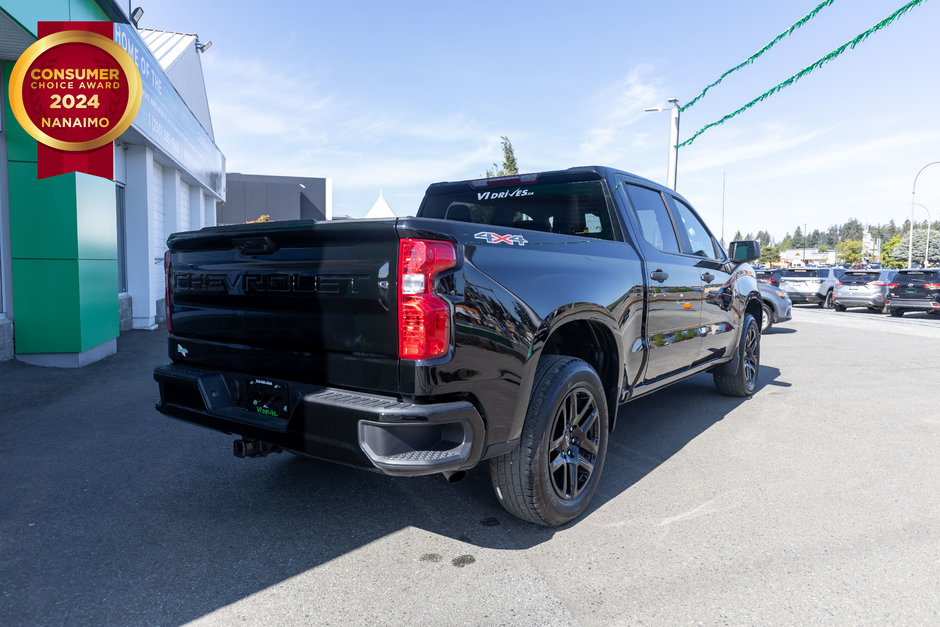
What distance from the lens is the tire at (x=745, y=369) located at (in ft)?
19.8

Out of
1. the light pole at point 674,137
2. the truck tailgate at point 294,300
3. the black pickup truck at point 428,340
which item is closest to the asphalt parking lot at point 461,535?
the black pickup truck at point 428,340

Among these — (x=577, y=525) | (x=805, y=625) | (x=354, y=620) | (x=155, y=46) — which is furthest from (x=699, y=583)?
(x=155, y=46)

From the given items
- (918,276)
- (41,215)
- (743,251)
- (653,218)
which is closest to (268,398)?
(653,218)

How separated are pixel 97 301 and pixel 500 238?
276 inches

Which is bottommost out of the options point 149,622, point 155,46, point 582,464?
point 149,622

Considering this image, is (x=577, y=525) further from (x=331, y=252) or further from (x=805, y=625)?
(x=331, y=252)

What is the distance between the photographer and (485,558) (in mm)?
2816

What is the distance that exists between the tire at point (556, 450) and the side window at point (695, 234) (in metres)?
2.25

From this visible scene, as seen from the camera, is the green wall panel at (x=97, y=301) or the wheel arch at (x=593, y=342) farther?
the green wall panel at (x=97, y=301)

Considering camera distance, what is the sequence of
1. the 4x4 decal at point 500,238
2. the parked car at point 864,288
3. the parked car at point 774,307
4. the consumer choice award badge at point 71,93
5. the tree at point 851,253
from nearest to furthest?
the 4x4 decal at point 500,238, the consumer choice award badge at point 71,93, the parked car at point 774,307, the parked car at point 864,288, the tree at point 851,253

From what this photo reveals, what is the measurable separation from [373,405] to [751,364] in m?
5.25

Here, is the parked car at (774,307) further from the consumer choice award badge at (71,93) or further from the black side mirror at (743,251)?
the consumer choice award badge at (71,93)

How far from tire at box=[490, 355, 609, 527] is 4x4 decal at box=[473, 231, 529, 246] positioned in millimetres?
→ 638

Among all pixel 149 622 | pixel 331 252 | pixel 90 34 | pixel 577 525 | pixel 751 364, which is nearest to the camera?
pixel 149 622
